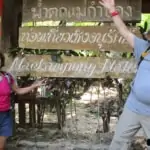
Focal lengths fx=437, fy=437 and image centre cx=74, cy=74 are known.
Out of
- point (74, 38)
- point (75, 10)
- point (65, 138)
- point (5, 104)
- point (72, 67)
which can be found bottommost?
point (65, 138)

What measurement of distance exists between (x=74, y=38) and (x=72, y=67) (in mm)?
301

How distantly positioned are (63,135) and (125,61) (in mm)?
1160

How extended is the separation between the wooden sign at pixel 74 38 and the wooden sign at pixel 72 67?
12cm

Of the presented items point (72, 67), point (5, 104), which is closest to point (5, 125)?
point (5, 104)

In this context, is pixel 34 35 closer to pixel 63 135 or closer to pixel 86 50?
pixel 86 50

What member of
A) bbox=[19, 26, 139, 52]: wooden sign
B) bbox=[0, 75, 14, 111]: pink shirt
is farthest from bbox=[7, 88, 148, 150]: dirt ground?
bbox=[0, 75, 14, 111]: pink shirt

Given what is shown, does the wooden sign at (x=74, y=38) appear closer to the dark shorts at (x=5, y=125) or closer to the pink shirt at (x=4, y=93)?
the pink shirt at (x=4, y=93)

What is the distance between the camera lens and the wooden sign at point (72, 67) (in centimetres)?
450

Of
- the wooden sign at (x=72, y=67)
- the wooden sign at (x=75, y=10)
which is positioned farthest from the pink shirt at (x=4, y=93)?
the wooden sign at (x=75, y=10)

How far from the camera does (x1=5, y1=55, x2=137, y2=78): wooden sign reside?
4.50 m

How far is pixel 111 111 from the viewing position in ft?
16.0

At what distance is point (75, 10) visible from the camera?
454cm

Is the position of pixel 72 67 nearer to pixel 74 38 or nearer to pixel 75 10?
pixel 74 38

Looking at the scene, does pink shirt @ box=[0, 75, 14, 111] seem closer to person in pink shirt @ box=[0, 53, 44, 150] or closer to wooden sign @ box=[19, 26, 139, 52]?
person in pink shirt @ box=[0, 53, 44, 150]
